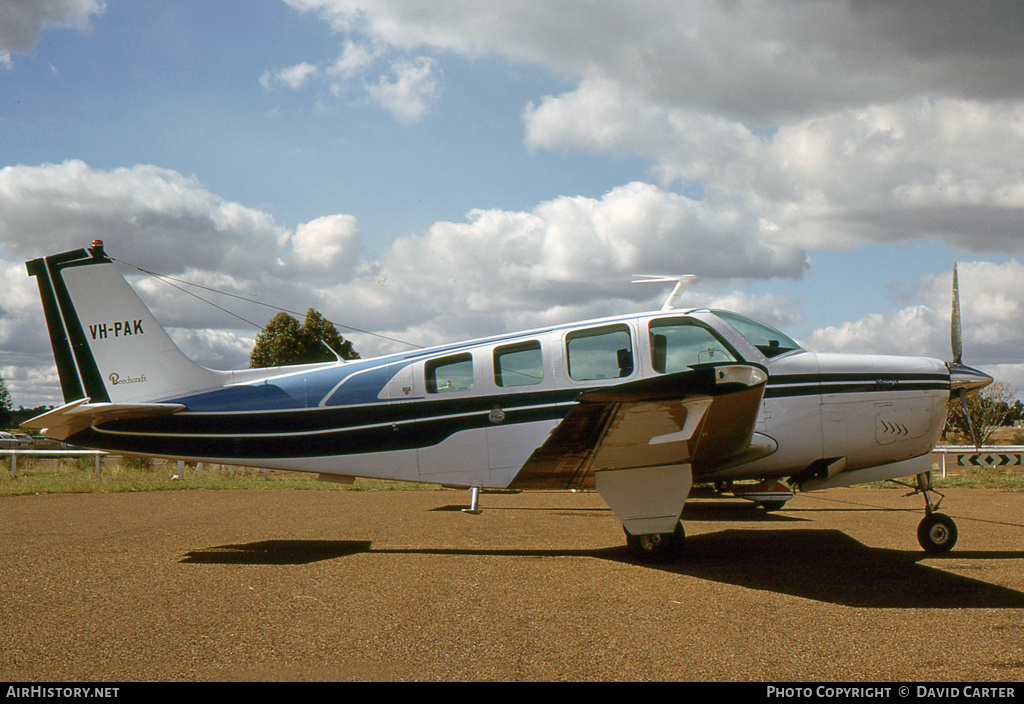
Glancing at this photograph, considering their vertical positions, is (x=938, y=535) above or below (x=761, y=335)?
below

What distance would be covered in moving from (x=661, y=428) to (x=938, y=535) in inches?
149

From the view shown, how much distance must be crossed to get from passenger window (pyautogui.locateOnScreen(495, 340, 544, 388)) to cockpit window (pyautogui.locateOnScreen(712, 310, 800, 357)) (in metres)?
2.05

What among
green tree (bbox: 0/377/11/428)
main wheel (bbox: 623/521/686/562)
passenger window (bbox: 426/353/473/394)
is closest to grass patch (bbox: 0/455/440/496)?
passenger window (bbox: 426/353/473/394)

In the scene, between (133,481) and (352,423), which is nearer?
(352,423)

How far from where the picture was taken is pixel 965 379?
7.83m

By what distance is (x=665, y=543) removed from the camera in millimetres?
7504

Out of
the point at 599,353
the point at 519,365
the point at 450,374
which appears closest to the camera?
the point at 599,353

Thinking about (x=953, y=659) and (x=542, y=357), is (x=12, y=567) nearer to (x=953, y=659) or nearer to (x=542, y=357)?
(x=542, y=357)

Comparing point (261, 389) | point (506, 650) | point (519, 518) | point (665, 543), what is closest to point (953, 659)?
point (506, 650)

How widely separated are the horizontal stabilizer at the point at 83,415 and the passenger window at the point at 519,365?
3943mm

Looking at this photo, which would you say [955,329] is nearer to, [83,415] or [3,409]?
[83,415]

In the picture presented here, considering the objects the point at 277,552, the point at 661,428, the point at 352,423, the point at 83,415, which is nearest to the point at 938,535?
the point at 661,428
